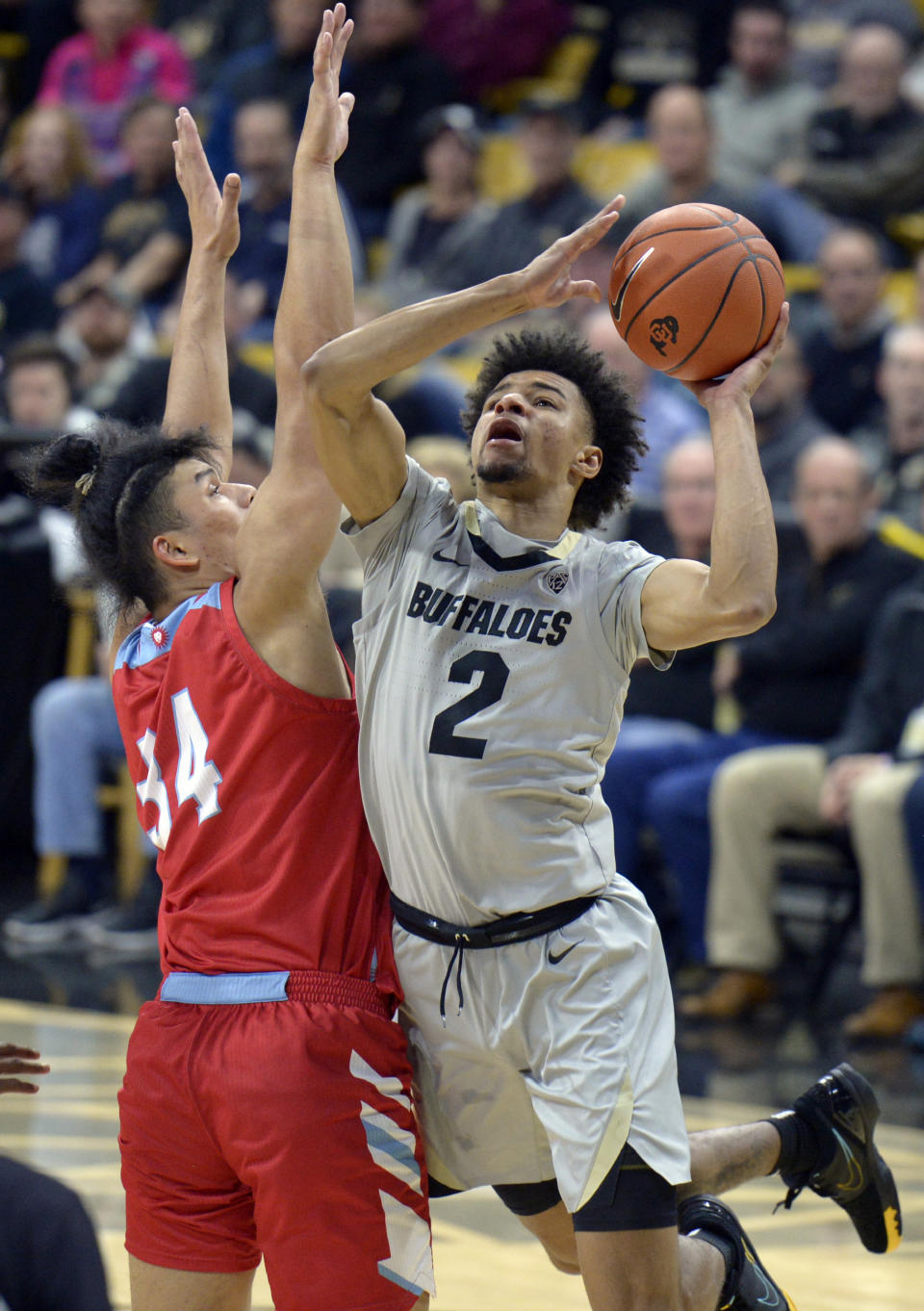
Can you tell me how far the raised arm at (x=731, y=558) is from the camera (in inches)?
105

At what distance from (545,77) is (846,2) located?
6.52 ft

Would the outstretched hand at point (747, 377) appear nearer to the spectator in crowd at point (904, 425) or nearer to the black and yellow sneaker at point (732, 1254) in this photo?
the black and yellow sneaker at point (732, 1254)

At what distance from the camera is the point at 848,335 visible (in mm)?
8148

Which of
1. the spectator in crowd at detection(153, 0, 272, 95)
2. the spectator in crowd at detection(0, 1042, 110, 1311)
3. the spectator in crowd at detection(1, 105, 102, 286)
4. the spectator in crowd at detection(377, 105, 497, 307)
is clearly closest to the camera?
the spectator in crowd at detection(0, 1042, 110, 1311)

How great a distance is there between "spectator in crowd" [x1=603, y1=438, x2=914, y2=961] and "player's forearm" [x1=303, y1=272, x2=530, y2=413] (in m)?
4.14

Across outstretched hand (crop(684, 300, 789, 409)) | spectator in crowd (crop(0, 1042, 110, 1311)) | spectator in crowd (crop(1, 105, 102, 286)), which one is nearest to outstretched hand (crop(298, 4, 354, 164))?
outstretched hand (crop(684, 300, 789, 409))

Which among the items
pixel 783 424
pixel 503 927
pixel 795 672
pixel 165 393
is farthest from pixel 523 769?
pixel 165 393

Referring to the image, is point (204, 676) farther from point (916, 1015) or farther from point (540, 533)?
point (916, 1015)

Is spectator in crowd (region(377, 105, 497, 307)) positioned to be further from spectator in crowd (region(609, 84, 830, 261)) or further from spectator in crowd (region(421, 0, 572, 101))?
spectator in crowd (region(609, 84, 830, 261))

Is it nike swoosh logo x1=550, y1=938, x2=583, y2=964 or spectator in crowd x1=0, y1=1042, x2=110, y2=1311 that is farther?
nike swoosh logo x1=550, y1=938, x2=583, y2=964

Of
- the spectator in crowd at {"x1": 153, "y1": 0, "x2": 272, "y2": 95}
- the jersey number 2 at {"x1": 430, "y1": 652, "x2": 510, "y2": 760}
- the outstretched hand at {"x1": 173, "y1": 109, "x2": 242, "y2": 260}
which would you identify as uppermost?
the spectator in crowd at {"x1": 153, "y1": 0, "x2": 272, "y2": 95}

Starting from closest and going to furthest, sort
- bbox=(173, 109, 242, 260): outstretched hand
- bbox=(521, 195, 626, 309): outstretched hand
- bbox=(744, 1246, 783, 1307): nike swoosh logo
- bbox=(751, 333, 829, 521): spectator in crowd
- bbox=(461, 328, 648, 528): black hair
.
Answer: bbox=(521, 195, 626, 309): outstretched hand → bbox=(461, 328, 648, 528): black hair → bbox=(744, 1246, 783, 1307): nike swoosh logo → bbox=(173, 109, 242, 260): outstretched hand → bbox=(751, 333, 829, 521): spectator in crowd

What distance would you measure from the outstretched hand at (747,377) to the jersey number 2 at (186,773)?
966 millimetres

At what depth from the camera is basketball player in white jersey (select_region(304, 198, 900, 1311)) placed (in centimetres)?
280
